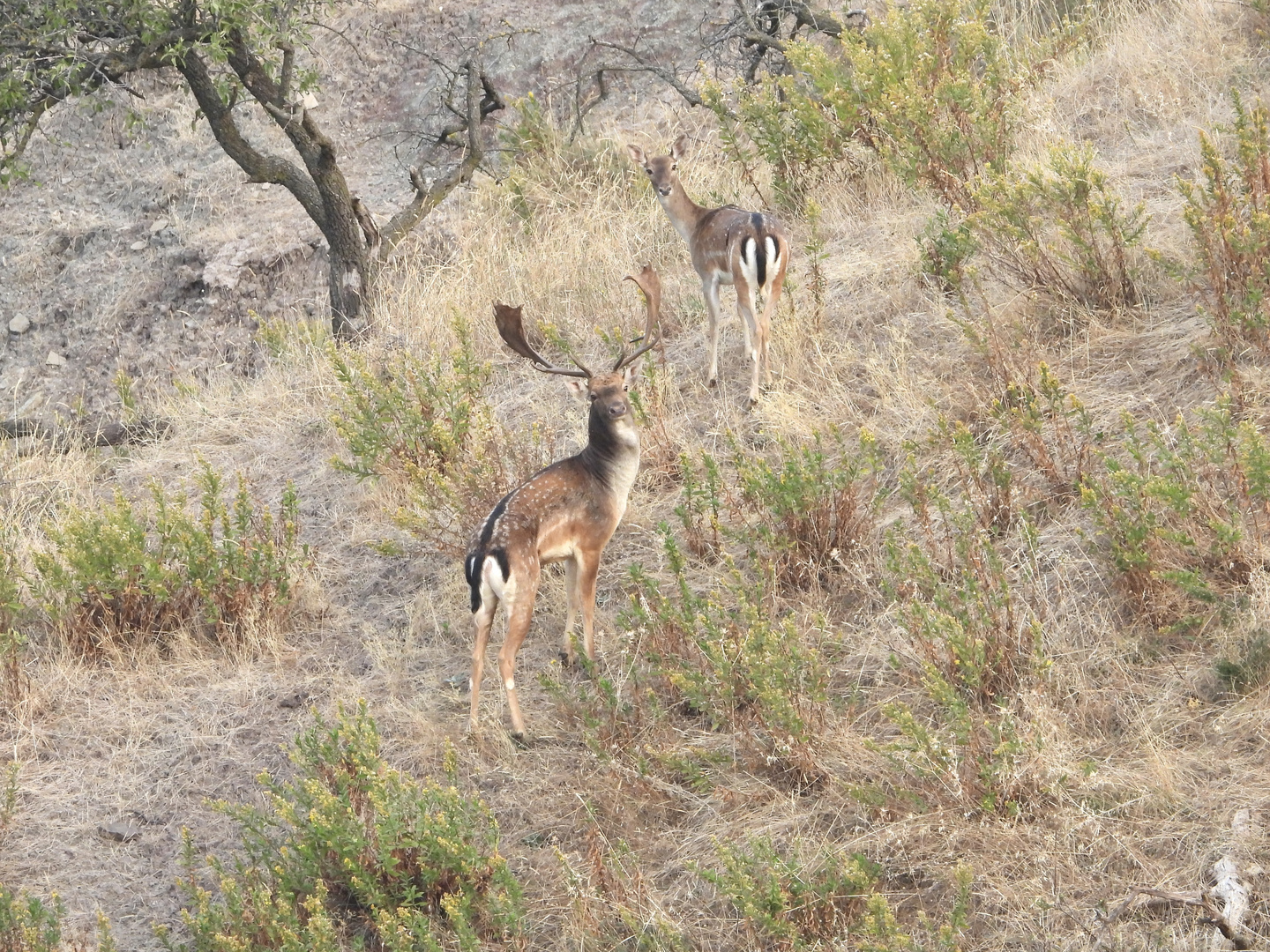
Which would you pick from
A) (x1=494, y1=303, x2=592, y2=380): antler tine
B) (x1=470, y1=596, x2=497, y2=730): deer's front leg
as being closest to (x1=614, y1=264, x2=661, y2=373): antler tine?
(x1=494, y1=303, x2=592, y2=380): antler tine

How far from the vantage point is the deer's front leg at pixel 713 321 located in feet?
27.1

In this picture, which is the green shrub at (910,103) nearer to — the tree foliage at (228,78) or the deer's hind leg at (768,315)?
the deer's hind leg at (768,315)

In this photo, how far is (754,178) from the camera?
36.5 ft

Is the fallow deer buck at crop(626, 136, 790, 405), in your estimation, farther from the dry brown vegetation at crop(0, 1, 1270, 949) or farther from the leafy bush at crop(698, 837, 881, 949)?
the leafy bush at crop(698, 837, 881, 949)

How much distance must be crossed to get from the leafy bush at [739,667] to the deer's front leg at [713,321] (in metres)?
2.29

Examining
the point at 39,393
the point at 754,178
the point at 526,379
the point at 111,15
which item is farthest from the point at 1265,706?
the point at 39,393

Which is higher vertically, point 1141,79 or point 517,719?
point 1141,79

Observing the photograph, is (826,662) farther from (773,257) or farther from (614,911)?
(773,257)

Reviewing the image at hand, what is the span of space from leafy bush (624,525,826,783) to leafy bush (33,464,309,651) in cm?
212

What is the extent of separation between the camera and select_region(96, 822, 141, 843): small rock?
19.9ft

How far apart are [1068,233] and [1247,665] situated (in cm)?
290

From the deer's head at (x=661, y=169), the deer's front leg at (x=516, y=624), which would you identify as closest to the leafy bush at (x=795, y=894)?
the deer's front leg at (x=516, y=624)

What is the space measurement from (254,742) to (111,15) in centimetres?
619

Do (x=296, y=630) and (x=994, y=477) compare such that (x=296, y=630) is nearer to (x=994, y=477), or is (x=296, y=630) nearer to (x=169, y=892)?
(x=169, y=892)
